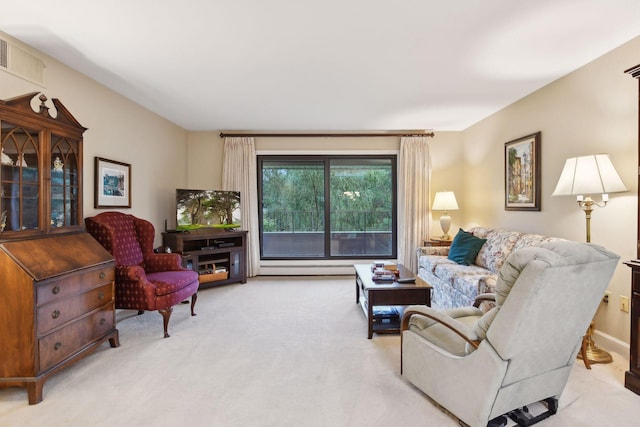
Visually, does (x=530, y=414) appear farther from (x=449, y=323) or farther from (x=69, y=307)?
(x=69, y=307)

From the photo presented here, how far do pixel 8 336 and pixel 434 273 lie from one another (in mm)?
3959

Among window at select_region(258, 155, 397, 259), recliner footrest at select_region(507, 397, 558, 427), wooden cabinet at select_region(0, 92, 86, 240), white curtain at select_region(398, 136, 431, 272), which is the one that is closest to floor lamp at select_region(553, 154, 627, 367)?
recliner footrest at select_region(507, 397, 558, 427)

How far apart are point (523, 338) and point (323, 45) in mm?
2414

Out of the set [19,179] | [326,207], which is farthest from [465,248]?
[19,179]

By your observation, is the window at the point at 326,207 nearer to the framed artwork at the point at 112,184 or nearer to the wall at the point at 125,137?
the wall at the point at 125,137

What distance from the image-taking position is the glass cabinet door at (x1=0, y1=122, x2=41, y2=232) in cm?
216

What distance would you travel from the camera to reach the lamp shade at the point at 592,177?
2.45m

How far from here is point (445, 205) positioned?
5164 mm

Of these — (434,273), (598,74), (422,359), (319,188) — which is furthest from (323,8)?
(319,188)

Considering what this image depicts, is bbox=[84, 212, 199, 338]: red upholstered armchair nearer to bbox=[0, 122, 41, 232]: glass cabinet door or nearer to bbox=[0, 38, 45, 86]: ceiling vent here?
bbox=[0, 122, 41, 232]: glass cabinet door

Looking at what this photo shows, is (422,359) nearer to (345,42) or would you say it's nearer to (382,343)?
(382,343)

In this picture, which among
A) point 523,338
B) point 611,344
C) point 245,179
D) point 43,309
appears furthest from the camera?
point 245,179

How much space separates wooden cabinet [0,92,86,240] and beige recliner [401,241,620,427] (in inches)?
110

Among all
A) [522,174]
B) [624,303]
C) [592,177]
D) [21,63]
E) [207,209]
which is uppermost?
[21,63]
